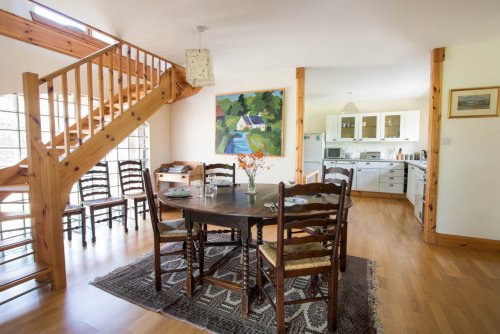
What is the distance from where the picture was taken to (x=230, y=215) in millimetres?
1694

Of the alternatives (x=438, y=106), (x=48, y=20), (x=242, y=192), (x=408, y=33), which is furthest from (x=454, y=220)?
(x=48, y=20)

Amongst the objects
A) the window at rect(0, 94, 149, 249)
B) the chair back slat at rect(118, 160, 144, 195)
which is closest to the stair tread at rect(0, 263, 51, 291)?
the window at rect(0, 94, 149, 249)

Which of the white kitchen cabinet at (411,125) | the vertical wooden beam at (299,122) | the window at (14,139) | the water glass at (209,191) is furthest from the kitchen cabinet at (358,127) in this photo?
the window at (14,139)

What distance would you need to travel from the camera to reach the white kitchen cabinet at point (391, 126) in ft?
19.0

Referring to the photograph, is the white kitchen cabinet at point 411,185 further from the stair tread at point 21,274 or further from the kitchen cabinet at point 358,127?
the stair tread at point 21,274

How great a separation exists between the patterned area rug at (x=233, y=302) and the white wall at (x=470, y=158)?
157cm

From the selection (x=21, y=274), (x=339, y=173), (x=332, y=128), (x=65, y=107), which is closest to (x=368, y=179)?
(x=332, y=128)

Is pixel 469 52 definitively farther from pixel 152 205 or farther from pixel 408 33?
pixel 152 205

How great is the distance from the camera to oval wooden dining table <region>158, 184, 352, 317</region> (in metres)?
1.73

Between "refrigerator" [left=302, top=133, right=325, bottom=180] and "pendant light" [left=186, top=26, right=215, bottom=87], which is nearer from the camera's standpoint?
"pendant light" [left=186, top=26, right=215, bottom=87]

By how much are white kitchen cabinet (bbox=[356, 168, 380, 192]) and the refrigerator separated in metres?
0.88

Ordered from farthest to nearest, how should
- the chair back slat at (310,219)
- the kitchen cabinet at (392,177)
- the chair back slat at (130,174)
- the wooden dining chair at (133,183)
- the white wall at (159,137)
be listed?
the kitchen cabinet at (392,177)
the white wall at (159,137)
the chair back slat at (130,174)
the wooden dining chair at (133,183)
the chair back slat at (310,219)

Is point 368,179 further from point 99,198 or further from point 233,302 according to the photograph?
point 99,198

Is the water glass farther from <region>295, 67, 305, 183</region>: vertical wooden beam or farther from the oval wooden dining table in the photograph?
<region>295, 67, 305, 183</region>: vertical wooden beam
